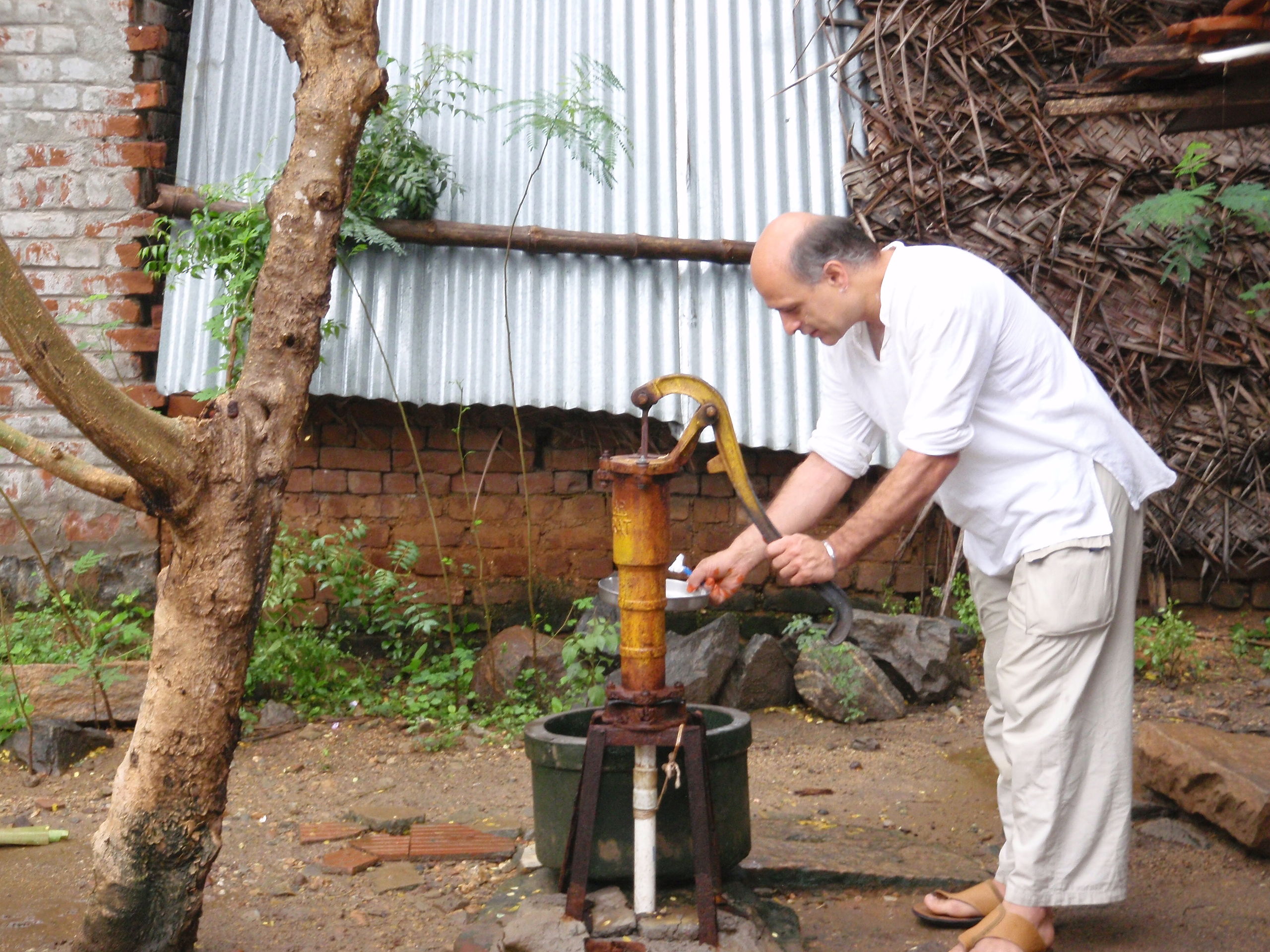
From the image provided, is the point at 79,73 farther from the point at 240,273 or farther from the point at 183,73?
the point at 240,273

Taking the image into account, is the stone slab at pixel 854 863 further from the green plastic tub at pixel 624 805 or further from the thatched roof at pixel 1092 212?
the thatched roof at pixel 1092 212

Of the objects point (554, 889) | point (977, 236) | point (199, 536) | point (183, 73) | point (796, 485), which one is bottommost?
point (554, 889)

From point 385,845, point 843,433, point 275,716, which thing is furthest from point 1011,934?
point 275,716

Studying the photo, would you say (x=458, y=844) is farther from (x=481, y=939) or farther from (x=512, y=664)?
(x=512, y=664)

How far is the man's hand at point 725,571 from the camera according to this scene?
2738mm

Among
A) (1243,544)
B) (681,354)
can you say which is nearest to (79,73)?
(681,354)

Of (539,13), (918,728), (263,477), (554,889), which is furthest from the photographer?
(539,13)

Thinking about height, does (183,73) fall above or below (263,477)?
above

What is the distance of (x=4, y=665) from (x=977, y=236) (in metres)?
4.68

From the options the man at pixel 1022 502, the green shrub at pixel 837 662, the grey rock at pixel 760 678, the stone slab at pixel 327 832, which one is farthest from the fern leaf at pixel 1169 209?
the stone slab at pixel 327 832

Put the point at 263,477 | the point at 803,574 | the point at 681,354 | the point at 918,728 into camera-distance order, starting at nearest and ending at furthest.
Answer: the point at 803,574 → the point at 263,477 → the point at 918,728 → the point at 681,354

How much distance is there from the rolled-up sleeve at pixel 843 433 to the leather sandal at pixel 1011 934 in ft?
3.76

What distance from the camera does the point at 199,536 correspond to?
104 inches

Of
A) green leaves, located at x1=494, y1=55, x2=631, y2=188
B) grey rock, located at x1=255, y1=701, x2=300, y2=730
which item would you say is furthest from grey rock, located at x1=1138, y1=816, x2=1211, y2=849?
green leaves, located at x1=494, y1=55, x2=631, y2=188
